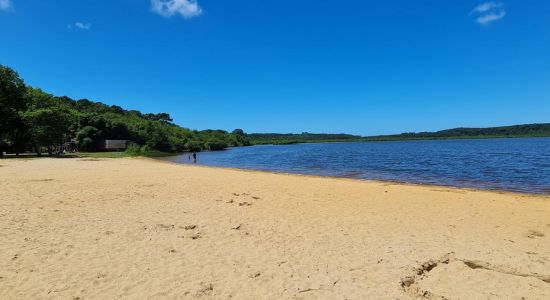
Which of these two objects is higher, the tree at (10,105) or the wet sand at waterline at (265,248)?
the tree at (10,105)

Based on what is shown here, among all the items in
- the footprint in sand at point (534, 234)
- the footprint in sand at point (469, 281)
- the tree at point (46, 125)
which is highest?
the tree at point (46, 125)

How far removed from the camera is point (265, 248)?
805cm

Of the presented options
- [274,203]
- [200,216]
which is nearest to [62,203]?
[200,216]

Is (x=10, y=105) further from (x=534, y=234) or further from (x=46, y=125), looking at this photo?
(x=534, y=234)

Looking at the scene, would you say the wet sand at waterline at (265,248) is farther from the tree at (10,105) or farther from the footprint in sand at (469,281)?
the tree at (10,105)

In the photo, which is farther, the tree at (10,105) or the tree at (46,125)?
the tree at (10,105)

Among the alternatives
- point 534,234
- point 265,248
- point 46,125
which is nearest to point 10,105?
point 46,125

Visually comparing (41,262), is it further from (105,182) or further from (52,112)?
(52,112)

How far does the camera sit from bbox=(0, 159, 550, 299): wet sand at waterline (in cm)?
588

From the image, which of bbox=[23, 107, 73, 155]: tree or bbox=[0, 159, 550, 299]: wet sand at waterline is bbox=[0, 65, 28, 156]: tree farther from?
bbox=[0, 159, 550, 299]: wet sand at waterline

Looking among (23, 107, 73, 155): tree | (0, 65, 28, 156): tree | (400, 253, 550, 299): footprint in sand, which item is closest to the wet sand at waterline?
(400, 253, 550, 299): footprint in sand

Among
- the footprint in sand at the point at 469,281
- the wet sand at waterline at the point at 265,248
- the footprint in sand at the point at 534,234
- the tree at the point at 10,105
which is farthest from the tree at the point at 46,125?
the footprint in sand at the point at 534,234

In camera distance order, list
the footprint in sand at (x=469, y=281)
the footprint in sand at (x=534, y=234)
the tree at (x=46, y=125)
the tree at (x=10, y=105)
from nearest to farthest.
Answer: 1. the footprint in sand at (x=469, y=281)
2. the footprint in sand at (x=534, y=234)
3. the tree at (x=46, y=125)
4. the tree at (x=10, y=105)

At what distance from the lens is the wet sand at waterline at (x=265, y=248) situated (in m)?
5.88
